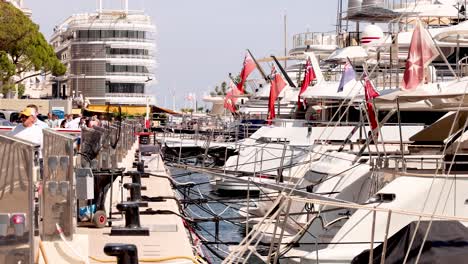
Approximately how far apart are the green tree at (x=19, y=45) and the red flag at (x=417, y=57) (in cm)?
6419

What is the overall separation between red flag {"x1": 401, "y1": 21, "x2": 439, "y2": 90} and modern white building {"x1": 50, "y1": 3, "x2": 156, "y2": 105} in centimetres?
12624

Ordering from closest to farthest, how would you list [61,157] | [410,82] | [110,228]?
1. [61,157]
2. [110,228]
3. [410,82]

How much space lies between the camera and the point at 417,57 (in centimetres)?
2067

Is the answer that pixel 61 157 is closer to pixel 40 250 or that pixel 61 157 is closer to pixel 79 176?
pixel 40 250

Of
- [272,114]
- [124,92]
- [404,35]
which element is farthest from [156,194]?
[124,92]

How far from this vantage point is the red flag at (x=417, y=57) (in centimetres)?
2050

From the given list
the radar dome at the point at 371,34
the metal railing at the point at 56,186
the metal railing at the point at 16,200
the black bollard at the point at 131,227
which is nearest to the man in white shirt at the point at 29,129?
the black bollard at the point at 131,227

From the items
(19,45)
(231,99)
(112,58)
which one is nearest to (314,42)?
(231,99)

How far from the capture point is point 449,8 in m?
41.9

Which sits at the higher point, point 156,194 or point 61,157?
point 61,157

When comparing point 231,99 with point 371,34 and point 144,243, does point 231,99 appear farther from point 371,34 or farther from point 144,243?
point 144,243

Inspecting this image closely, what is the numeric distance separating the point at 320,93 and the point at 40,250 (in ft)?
106

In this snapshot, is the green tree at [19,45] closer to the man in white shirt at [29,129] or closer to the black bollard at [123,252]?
the man in white shirt at [29,129]

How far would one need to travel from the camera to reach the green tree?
3329 inches
